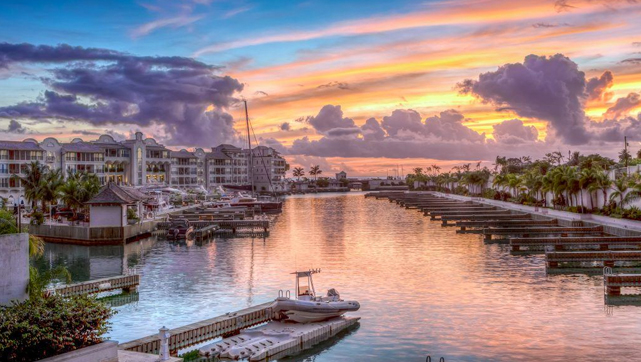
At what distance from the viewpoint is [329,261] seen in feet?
169

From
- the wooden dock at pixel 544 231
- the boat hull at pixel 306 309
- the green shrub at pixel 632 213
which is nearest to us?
the boat hull at pixel 306 309

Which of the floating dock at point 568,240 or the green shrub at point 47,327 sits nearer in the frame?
the green shrub at point 47,327

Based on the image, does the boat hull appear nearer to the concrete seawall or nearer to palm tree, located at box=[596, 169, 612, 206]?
the concrete seawall

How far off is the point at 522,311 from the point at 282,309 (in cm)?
1300

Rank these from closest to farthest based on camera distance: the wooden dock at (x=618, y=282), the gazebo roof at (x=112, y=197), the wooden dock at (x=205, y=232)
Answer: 1. the wooden dock at (x=618, y=282)
2. the gazebo roof at (x=112, y=197)
3. the wooden dock at (x=205, y=232)

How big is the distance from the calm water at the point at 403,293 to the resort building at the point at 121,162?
5438 cm

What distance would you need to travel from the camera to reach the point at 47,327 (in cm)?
1598

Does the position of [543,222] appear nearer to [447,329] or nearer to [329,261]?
[329,261]

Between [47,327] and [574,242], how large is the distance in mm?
46667

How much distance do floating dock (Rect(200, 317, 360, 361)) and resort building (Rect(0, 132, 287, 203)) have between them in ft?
268

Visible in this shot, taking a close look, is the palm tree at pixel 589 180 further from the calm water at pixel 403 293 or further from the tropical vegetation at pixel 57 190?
the tropical vegetation at pixel 57 190

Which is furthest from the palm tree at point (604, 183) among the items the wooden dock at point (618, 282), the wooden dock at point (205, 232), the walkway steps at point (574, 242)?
the wooden dock at point (205, 232)

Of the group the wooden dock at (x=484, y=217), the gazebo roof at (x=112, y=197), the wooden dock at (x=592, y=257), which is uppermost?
the gazebo roof at (x=112, y=197)

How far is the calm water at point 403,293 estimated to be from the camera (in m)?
25.7
